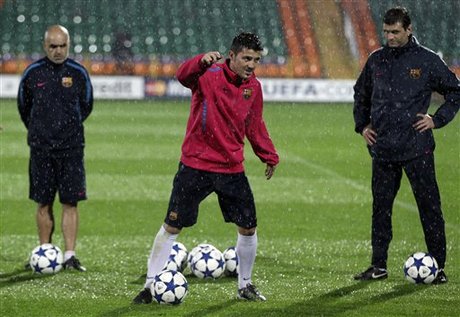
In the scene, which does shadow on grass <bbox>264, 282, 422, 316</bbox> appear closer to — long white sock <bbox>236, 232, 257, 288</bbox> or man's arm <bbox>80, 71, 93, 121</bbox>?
long white sock <bbox>236, 232, 257, 288</bbox>

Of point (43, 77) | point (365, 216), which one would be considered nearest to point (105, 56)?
point (365, 216)

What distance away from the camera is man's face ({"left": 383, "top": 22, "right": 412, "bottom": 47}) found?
7.74 metres

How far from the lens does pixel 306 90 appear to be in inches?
1198

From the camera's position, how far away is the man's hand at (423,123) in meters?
7.85

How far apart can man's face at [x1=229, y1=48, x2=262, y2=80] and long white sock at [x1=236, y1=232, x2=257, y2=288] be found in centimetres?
108

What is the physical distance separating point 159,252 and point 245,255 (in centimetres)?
58

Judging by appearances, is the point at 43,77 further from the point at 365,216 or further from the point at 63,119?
the point at 365,216

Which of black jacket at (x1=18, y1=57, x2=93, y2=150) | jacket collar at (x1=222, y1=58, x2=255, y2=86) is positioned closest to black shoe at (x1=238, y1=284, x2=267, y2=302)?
jacket collar at (x1=222, y1=58, x2=255, y2=86)

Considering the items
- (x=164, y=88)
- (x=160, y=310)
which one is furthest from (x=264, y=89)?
(x=160, y=310)

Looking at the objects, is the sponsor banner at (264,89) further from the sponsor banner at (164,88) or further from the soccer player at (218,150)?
the soccer player at (218,150)

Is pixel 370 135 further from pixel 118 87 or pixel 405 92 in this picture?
pixel 118 87

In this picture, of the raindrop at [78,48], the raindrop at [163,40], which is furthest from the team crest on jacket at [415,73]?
the raindrop at [163,40]

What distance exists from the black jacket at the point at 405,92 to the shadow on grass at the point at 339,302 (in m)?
0.95

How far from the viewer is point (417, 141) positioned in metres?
7.91
